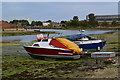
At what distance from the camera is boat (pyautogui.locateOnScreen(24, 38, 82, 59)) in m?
20.7

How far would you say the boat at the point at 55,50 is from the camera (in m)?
20.7

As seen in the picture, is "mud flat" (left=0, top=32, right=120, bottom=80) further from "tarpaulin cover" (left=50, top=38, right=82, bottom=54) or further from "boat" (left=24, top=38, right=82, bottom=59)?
"tarpaulin cover" (left=50, top=38, right=82, bottom=54)

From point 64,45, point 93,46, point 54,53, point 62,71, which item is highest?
point 64,45

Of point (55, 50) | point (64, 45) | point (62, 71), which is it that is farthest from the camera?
point (64, 45)

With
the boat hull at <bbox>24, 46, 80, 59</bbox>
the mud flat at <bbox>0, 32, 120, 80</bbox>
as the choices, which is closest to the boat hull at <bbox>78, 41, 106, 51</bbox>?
the boat hull at <bbox>24, 46, 80, 59</bbox>

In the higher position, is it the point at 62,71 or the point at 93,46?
the point at 93,46

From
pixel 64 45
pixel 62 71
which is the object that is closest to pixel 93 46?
pixel 64 45

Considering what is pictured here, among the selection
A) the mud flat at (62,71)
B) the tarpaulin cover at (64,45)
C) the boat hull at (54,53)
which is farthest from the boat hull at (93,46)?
the mud flat at (62,71)

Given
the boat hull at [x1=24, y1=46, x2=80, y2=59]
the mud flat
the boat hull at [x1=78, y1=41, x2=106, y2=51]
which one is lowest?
the mud flat

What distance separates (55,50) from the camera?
2088 centimetres

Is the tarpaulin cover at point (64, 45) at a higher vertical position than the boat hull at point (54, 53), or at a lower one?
higher

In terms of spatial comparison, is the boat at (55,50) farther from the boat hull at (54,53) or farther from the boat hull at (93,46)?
the boat hull at (93,46)

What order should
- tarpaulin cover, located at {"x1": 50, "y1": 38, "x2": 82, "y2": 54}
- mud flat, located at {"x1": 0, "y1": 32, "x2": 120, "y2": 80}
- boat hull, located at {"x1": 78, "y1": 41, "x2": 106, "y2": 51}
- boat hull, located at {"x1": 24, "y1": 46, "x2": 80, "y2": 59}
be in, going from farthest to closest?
boat hull, located at {"x1": 78, "y1": 41, "x2": 106, "y2": 51}
tarpaulin cover, located at {"x1": 50, "y1": 38, "x2": 82, "y2": 54}
boat hull, located at {"x1": 24, "y1": 46, "x2": 80, "y2": 59}
mud flat, located at {"x1": 0, "y1": 32, "x2": 120, "y2": 80}

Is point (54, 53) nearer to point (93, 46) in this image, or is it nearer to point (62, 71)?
point (62, 71)
